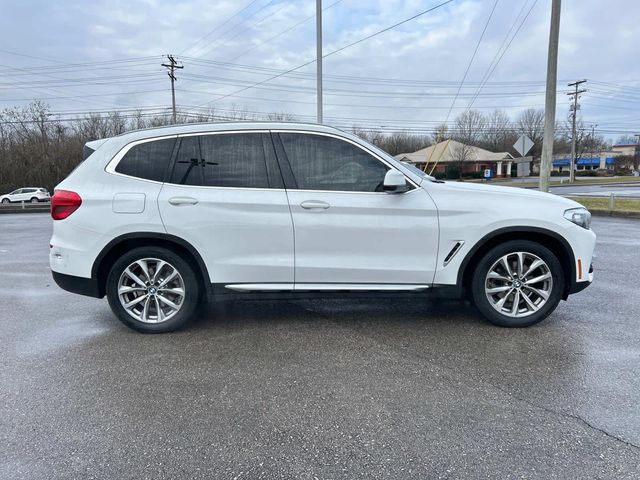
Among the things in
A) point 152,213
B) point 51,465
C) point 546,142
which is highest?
point 546,142

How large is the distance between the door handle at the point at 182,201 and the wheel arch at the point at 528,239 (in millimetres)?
2537

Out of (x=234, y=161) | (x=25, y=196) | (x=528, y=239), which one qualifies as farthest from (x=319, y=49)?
(x=25, y=196)

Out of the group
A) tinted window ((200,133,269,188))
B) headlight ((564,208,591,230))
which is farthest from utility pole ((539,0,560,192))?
tinted window ((200,133,269,188))

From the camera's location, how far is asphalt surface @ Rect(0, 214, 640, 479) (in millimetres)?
2346

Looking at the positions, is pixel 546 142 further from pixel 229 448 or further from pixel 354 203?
pixel 229 448

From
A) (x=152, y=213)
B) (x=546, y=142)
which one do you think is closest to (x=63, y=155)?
(x=546, y=142)

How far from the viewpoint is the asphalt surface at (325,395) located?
2.35m

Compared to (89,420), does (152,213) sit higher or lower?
higher

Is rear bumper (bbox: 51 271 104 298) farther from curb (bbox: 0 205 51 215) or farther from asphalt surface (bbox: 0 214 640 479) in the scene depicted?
curb (bbox: 0 205 51 215)

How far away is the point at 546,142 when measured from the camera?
1530cm

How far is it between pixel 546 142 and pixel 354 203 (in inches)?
547

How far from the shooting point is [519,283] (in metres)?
4.15

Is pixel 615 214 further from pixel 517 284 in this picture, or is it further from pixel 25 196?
pixel 25 196

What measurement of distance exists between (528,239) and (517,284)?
439mm
